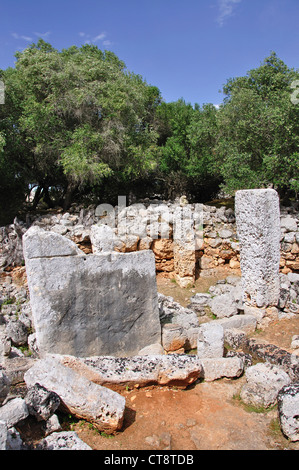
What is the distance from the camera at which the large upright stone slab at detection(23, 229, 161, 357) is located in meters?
4.51

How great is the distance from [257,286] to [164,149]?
1211cm

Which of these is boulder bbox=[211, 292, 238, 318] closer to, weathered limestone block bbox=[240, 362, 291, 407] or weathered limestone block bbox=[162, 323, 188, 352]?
weathered limestone block bbox=[162, 323, 188, 352]

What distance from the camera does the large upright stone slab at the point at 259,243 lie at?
6.59 meters

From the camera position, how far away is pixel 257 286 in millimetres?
6859

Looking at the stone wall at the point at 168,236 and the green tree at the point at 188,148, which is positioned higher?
the green tree at the point at 188,148

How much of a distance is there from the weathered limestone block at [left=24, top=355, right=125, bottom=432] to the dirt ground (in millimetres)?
173

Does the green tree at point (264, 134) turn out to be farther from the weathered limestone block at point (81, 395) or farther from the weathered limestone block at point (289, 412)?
the weathered limestone block at point (81, 395)

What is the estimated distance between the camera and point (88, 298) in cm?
475

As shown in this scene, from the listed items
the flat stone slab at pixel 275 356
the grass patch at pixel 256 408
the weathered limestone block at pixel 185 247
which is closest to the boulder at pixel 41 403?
the grass patch at pixel 256 408

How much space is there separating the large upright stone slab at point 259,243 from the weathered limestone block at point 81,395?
424 cm

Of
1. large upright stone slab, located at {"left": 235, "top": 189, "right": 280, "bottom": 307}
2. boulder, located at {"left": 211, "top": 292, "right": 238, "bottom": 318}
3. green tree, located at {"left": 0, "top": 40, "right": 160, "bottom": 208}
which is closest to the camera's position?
large upright stone slab, located at {"left": 235, "top": 189, "right": 280, "bottom": 307}

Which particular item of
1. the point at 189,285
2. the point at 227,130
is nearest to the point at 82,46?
the point at 227,130

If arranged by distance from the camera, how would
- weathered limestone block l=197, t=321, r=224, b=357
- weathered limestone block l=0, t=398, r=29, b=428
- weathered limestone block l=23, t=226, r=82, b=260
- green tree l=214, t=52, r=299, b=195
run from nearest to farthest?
weathered limestone block l=0, t=398, r=29, b=428 → weathered limestone block l=23, t=226, r=82, b=260 → weathered limestone block l=197, t=321, r=224, b=357 → green tree l=214, t=52, r=299, b=195

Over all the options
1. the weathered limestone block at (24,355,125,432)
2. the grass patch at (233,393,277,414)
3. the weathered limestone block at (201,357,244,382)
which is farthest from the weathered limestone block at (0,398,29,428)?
the grass patch at (233,393,277,414)
